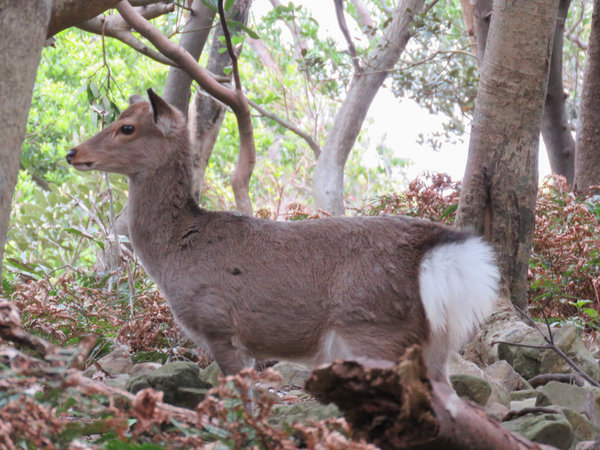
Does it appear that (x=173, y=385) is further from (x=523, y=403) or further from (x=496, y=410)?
(x=523, y=403)

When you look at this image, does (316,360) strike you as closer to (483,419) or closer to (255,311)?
(255,311)

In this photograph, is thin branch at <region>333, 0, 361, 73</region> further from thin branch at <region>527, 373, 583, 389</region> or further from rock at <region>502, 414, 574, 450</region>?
rock at <region>502, 414, 574, 450</region>

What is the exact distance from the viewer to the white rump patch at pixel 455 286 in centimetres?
359

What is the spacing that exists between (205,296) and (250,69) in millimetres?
18266

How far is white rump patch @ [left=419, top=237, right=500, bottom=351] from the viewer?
3594mm

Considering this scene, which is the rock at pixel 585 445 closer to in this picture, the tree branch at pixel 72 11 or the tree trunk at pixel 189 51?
the tree branch at pixel 72 11

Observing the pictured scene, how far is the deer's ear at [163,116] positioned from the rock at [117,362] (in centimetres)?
161

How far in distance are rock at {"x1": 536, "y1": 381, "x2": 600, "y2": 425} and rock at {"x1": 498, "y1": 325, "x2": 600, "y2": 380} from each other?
68 centimetres

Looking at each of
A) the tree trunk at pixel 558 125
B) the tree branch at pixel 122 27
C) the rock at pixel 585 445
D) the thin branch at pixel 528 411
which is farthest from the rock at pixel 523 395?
the tree trunk at pixel 558 125

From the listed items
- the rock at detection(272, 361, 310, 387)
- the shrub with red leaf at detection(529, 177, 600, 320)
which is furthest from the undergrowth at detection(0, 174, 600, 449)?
the rock at detection(272, 361, 310, 387)

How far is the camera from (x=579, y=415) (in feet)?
11.7

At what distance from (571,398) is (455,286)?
98 cm

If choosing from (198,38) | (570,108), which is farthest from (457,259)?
(570,108)

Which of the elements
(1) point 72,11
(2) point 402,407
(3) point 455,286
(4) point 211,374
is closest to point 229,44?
(1) point 72,11
